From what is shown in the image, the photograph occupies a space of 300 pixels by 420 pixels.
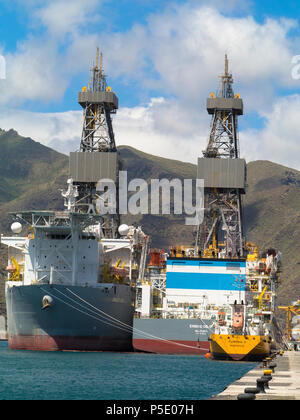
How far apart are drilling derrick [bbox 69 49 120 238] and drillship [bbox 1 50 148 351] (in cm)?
970

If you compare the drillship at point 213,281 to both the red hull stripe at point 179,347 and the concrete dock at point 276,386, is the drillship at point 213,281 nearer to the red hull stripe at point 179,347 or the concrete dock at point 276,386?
the red hull stripe at point 179,347

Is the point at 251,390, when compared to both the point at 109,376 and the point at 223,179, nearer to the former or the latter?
the point at 109,376

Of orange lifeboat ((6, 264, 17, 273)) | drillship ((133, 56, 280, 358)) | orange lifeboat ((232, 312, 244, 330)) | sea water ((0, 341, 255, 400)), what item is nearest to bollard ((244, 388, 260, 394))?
sea water ((0, 341, 255, 400))

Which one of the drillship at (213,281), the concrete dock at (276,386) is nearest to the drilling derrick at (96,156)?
the drillship at (213,281)

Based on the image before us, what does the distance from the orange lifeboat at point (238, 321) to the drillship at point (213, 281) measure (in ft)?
0.89

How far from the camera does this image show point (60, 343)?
63844 mm

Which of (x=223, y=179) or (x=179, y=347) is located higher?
(x=223, y=179)

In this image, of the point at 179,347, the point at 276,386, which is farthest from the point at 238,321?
the point at 276,386

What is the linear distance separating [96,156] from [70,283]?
2304 cm

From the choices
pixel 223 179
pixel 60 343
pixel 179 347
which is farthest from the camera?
pixel 223 179

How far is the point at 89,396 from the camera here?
3569 cm

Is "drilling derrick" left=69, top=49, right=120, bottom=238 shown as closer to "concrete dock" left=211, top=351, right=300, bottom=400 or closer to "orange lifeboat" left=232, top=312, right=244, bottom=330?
"orange lifeboat" left=232, top=312, right=244, bottom=330
